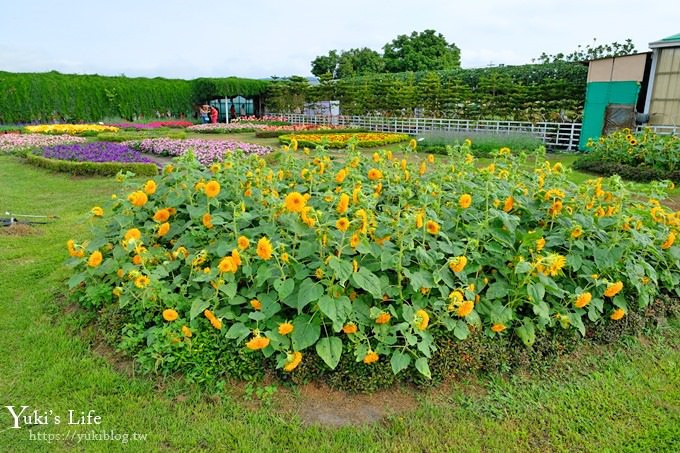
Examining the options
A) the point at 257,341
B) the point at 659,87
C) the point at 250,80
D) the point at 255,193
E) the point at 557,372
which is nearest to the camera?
the point at 257,341

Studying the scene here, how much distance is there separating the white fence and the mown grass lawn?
12.8m

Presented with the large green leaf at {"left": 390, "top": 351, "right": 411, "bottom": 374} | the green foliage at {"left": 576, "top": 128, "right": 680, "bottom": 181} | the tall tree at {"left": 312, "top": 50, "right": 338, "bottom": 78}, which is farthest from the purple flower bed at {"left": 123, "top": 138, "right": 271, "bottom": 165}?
the tall tree at {"left": 312, "top": 50, "right": 338, "bottom": 78}

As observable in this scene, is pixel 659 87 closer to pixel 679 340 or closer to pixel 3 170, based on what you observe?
pixel 679 340

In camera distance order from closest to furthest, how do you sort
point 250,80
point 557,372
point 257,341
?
point 257,341 → point 557,372 → point 250,80

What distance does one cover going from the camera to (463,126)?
17.7 meters

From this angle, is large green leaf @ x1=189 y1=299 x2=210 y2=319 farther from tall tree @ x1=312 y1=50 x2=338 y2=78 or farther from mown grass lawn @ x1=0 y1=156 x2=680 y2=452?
tall tree @ x1=312 y1=50 x2=338 y2=78

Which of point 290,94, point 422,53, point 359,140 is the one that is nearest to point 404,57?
point 422,53

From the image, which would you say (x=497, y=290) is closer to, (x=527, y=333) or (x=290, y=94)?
(x=527, y=333)

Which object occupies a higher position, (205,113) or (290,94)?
(290,94)

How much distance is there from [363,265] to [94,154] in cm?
864

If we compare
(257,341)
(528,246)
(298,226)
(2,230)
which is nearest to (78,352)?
(257,341)

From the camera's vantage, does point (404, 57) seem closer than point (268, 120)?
No

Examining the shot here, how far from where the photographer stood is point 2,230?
4.62m

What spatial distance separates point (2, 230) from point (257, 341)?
12.9 feet
